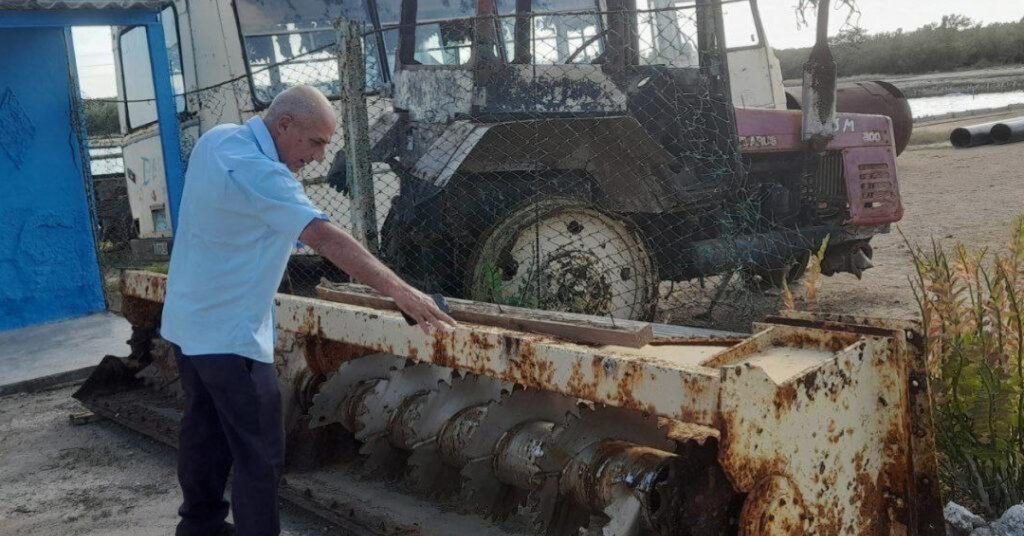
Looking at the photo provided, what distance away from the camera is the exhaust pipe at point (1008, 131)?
16.9 meters

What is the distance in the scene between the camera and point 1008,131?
1695 centimetres

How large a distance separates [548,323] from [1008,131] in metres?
15.8

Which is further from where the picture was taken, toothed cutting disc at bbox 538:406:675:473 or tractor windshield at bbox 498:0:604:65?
tractor windshield at bbox 498:0:604:65

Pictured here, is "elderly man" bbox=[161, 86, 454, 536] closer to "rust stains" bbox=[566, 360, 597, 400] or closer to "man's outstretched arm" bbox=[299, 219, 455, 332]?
"man's outstretched arm" bbox=[299, 219, 455, 332]

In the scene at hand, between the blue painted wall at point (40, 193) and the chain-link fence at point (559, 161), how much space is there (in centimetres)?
301

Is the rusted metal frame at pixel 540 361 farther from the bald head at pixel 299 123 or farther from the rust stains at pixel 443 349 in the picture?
the bald head at pixel 299 123

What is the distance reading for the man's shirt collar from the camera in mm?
3162

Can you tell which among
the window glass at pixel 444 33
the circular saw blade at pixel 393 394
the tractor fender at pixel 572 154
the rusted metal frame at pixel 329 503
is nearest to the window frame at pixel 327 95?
the window glass at pixel 444 33

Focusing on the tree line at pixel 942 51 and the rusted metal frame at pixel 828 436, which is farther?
the tree line at pixel 942 51

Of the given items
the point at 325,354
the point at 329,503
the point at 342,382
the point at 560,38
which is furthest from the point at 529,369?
the point at 560,38

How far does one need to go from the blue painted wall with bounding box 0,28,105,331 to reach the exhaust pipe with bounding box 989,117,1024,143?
1408 centimetres

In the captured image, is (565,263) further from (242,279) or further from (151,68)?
(151,68)

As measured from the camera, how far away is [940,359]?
3555 millimetres

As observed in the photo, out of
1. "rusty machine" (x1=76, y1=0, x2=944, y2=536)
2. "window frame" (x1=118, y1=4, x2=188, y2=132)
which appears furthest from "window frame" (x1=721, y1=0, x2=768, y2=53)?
"window frame" (x1=118, y1=4, x2=188, y2=132)
